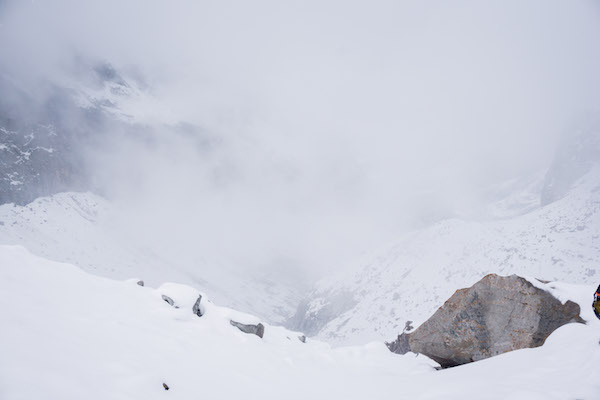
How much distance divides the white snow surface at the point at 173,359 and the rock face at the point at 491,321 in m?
0.70

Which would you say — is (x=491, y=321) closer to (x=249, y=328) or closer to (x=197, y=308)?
(x=249, y=328)

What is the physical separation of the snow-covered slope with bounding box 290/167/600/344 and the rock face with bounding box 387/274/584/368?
3856cm

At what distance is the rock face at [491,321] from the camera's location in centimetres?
1001

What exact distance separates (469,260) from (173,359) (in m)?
68.2

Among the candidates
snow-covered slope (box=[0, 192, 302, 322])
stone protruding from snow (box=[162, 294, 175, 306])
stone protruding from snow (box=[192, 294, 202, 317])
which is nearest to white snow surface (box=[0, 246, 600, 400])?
stone protruding from snow (box=[162, 294, 175, 306])

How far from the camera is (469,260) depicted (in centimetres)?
6144

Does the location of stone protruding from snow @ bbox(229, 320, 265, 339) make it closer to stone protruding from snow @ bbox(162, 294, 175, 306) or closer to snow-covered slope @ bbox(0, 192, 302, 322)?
stone protruding from snow @ bbox(162, 294, 175, 306)

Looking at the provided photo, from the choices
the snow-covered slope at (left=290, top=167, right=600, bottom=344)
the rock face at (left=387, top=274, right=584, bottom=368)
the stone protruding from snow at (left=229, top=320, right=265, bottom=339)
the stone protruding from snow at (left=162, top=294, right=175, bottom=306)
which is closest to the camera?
the rock face at (left=387, top=274, right=584, bottom=368)

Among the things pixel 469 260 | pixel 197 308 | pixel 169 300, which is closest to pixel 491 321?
pixel 197 308

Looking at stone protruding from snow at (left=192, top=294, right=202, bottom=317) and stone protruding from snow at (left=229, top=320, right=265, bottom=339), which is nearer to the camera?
stone protruding from snow at (left=192, top=294, right=202, bottom=317)

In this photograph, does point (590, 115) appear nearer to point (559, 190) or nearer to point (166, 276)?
point (559, 190)

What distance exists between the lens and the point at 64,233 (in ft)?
486

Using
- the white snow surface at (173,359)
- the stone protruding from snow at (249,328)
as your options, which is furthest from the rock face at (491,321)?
the stone protruding from snow at (249,328)

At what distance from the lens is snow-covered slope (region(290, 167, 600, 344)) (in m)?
44.6
